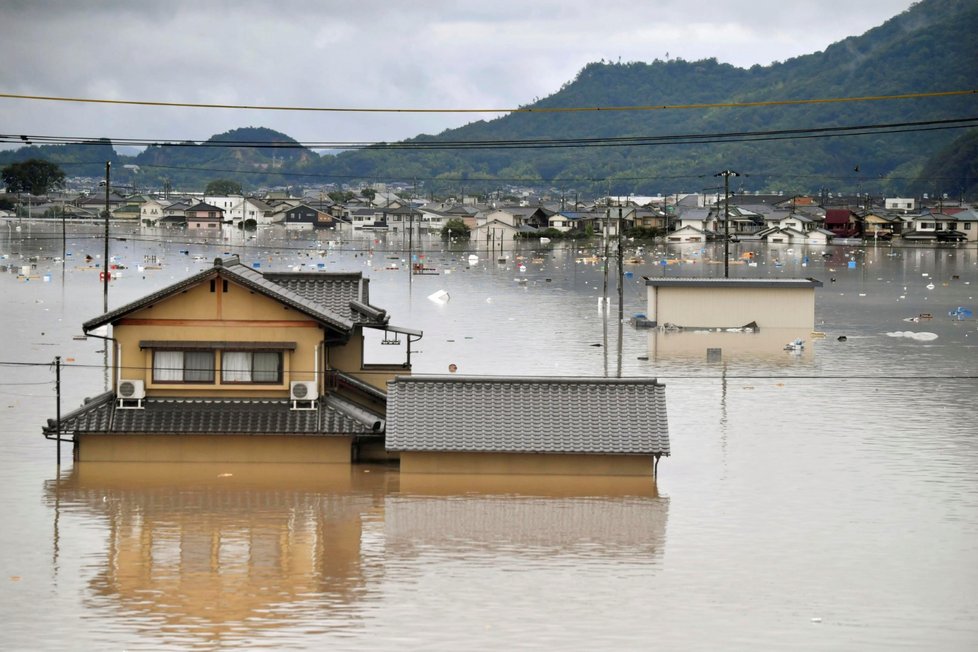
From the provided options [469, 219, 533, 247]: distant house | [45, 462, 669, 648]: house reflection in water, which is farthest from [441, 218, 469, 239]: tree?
[45, 462, 669, 648]: house reflection in water

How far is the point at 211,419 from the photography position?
17.7m

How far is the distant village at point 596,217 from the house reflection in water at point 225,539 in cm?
7981

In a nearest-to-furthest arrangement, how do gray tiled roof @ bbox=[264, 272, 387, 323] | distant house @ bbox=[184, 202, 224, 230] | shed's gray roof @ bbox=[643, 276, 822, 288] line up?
gray tiled roof @ bbox=[264, 272, 387, 323], shed's gray roof @ bbox=[643, 276, 822, 288], distant house @ bbox=[184, 202, 224, 230]

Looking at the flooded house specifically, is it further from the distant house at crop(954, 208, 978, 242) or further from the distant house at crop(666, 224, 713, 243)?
the distant house at crop(954, 208, 978, 242)

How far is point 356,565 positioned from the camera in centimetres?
1440

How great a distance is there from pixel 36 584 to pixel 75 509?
127 inches

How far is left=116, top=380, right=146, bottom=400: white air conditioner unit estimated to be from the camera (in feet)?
58.1

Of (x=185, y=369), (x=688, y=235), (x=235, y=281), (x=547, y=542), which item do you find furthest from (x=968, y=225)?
(x=547, y=542)

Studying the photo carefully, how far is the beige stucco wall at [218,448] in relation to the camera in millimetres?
18000

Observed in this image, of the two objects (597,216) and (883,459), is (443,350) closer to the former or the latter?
(883,459)

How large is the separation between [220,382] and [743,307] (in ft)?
77.0

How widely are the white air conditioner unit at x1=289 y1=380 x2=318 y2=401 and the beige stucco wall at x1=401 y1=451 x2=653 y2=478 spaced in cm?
148

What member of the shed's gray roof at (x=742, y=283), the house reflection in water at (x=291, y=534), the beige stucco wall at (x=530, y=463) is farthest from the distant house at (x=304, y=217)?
the beige stucco wall at (x=530, y=463)

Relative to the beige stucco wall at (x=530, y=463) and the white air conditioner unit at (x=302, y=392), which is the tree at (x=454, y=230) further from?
the beige stucco wall at (x=530, y=463)
